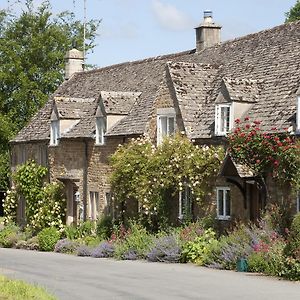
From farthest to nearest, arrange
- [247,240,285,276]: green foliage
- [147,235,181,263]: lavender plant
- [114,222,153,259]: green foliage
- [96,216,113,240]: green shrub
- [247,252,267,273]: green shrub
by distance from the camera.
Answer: [96,216,113,240]: green shrub
[114,222,153,259]: green foliage
[147,235,181,263]: lavender plant
[247,252,267,273]: green shrub
[247,240,285,276]: green foliage

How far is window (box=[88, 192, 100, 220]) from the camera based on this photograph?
129 feet

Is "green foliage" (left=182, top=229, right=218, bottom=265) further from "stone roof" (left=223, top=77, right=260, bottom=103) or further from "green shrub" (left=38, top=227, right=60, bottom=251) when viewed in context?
"green shrub" (left=38, top=227, right=60, bottom=251)

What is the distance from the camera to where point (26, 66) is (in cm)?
6191

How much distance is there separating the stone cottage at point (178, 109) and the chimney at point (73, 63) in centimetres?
280

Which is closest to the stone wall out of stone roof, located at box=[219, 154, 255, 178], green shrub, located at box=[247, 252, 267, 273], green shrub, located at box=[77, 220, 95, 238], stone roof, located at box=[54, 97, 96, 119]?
stone roof, located at box=[219, 154, 255, 178]

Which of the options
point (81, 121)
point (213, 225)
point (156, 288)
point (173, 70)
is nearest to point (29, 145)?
point (81, 121)

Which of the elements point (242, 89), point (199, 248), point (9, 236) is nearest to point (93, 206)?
point (9, 236)

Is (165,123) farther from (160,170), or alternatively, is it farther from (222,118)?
(222,118)

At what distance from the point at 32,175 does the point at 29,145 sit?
9.22 feet

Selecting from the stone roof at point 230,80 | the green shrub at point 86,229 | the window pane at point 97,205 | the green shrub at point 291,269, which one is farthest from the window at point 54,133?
the green shrub at point 291,269

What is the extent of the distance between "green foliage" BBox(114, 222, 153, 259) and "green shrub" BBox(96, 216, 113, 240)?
10.4ft

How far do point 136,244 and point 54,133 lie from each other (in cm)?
1272

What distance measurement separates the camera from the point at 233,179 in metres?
29.7

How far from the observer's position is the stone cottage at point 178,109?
99.7 ft
